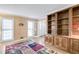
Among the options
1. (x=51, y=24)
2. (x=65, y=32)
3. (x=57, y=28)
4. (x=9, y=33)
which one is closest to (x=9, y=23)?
(x=9, y=33)

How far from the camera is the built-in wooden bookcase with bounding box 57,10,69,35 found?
17.3 ft

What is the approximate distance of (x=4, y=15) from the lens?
761 cm

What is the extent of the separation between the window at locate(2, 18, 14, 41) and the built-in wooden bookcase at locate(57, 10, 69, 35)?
4.50m

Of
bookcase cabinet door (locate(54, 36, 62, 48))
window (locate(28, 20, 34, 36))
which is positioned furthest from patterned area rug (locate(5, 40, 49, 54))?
window (locate(28, 20, 34, 36))

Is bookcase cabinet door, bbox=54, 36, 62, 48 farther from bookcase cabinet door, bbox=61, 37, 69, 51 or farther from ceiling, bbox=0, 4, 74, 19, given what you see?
ceiling, bbox=0, 4, 74, 19

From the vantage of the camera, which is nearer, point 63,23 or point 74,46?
point 74,46

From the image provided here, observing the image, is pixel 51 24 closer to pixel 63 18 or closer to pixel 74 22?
pixel 63 18

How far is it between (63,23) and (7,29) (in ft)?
16.3

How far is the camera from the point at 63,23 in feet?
18.1

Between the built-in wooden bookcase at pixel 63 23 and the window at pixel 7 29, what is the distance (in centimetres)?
450

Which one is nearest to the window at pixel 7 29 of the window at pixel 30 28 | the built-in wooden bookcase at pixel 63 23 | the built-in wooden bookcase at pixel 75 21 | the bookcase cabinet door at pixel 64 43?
the window at pixel 30 28

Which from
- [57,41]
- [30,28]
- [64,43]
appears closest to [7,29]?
[30,28]

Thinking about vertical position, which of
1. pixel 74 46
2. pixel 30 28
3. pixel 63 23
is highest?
pixel 63 23

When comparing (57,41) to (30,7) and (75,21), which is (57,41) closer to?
(75,21)
